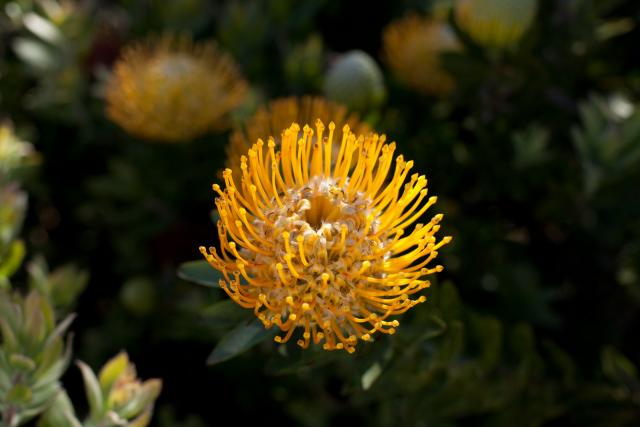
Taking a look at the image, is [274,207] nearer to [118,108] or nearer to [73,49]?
[118,108]

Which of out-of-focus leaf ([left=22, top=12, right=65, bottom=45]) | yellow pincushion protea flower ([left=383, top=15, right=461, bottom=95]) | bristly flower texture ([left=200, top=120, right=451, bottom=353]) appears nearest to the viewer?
bristly flower texture ([left=200, top=120, right=451, bottom=353])

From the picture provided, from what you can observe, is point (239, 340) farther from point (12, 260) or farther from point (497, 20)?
point (497, 20)

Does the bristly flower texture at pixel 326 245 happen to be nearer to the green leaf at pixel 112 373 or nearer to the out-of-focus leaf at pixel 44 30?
the green leaf at pixel 112 373

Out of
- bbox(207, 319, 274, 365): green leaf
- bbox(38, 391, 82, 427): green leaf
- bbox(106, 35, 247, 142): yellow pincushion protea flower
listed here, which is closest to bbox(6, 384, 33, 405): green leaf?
bbox(38, 391, 82, 427): green leaf

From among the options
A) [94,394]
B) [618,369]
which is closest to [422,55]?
[618,369]

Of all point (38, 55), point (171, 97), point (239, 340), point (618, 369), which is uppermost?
point (38, 55)

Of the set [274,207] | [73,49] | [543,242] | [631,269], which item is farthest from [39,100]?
[631,269]

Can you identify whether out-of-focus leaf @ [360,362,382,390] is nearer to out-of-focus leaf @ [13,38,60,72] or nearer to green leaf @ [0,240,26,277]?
green leaf @ [0,240,26,277]
